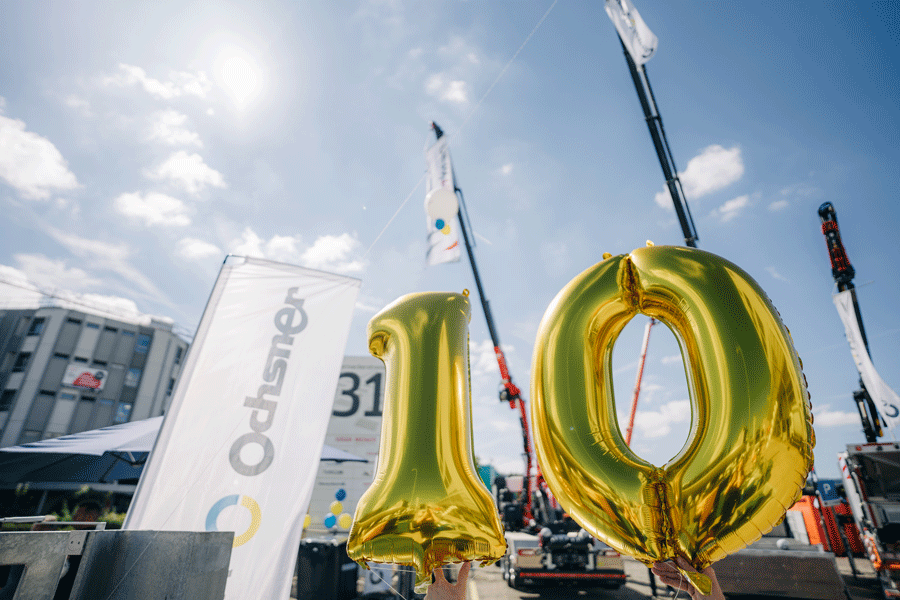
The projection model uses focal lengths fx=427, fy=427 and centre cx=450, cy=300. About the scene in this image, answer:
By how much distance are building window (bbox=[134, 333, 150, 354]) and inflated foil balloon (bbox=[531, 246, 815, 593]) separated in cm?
4103

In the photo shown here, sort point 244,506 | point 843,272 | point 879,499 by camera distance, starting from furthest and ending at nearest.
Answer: point 843,272
point 879,499
point 244,506

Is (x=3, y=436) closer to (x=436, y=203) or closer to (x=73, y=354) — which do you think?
(x=73, y=354)

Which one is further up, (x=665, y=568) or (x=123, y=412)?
(x=123, y=412)

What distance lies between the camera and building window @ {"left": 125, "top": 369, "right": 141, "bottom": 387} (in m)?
32.4

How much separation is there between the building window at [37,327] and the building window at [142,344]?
5791 mm

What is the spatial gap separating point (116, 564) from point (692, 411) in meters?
1.79

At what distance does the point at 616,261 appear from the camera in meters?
1.12

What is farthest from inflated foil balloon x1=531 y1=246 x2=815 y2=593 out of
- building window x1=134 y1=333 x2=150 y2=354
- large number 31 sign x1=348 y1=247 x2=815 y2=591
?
building window x1=134 y1=333 x2=150 y2=354

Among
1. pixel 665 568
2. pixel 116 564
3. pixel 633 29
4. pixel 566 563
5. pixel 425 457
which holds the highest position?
pixel 633 29

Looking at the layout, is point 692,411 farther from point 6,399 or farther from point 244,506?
point 6,399

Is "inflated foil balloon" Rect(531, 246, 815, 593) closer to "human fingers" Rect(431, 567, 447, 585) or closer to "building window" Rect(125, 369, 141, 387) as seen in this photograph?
"human fingers" Rect(431, 567, 447, 585)

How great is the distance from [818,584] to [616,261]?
24.8 feet

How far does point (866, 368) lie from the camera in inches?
407

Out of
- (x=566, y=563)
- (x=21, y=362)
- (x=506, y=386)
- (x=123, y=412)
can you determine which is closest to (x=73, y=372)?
(x=21, y=362)
